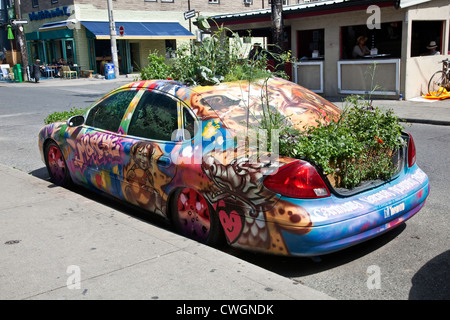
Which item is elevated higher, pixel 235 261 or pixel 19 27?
pixel 19 27

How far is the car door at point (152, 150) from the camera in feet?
14.8

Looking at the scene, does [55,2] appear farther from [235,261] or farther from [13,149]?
[235,261]

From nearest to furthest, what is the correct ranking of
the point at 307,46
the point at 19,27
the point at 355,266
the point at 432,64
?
the point at 355,266 < the point at 432,64 < the point at 307,46 < the point at 19,27

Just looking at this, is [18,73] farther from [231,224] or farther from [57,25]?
[231,224]

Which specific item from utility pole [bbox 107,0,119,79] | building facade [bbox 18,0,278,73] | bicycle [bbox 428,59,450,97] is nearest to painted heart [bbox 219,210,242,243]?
bicycle [bbox 428,59,450,97]

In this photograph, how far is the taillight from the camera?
368cm

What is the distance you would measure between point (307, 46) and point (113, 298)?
665 inches

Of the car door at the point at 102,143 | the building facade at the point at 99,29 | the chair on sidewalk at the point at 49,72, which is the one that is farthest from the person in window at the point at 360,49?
the chair on sidewalk at the point at 49,72

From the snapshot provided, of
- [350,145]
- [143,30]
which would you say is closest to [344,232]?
[350,145]

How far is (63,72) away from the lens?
110 ft

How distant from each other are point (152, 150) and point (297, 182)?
1.56 meters

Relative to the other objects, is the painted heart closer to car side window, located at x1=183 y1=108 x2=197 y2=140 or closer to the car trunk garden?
the car trunk garden

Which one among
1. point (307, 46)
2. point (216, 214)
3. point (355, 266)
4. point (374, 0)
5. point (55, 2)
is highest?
point (55, 2)

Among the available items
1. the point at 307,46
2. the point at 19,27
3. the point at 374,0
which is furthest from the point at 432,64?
the point at 19,27
